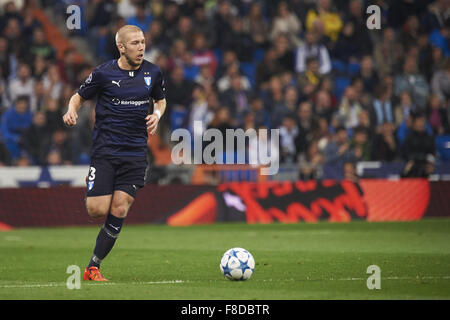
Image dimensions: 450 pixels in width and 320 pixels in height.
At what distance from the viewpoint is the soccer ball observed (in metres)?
9.27

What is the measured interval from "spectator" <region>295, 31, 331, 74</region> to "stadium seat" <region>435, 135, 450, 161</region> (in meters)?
3.29

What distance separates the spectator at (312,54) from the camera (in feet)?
75.7

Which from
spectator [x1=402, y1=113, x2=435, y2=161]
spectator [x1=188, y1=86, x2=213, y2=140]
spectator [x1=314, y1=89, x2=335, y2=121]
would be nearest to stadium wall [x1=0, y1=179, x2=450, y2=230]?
spectator [x1=402, y1=113, x2=435, y2=161]

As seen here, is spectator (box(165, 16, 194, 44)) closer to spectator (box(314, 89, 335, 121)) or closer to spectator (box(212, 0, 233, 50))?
spectator (box(212, 0, 233, 50))

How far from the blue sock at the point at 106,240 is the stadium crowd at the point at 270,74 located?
9599mm

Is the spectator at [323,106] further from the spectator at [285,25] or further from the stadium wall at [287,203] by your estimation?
the stadium wall at [287,203]

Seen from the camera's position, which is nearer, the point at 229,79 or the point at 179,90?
the point at 179,90

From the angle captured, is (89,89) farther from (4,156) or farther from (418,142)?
(418,142)

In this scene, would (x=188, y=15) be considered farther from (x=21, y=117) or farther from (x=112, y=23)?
(x=21, y=117)

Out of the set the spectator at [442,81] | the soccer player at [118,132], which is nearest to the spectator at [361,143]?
the spectator at [442,81]

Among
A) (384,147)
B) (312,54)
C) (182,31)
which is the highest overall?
(182,31)

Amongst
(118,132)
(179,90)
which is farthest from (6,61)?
(118,132)

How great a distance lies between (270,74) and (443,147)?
4311 mm

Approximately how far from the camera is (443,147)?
2122 cm
